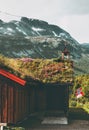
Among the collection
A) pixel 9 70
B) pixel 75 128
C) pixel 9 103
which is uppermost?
pixel 9 70

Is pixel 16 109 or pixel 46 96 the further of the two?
pixel 46 96

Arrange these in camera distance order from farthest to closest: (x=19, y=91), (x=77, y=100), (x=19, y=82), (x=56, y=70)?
1. (x=77, y=100)
2. (x=56, y=70)
3. (x=19, y=91)
4. (x=19, y=82)

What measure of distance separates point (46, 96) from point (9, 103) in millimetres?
13364

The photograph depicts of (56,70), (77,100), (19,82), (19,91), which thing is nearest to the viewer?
(19,82)

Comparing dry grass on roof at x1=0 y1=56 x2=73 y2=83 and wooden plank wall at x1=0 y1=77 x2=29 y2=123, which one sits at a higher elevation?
dry grass on roof at x1=0 y1=56 x2=73 y2=83

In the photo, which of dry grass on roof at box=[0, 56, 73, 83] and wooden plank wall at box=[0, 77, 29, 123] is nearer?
wooden plank wall at box=[0, 77, 29, 123]

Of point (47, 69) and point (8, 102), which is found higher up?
point (47, 69)

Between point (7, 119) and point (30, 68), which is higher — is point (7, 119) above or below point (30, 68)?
below

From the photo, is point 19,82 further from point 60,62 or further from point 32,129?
point 60,62

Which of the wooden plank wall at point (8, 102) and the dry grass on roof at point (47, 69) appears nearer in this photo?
the wooden plank wall at point (8, 102)

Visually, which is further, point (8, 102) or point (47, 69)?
point (47, 69)

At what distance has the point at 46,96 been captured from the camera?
1587 inches

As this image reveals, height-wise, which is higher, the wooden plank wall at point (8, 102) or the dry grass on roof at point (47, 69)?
the dry grass on roof at point (47, 69)

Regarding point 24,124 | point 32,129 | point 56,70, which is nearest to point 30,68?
point 56,70
